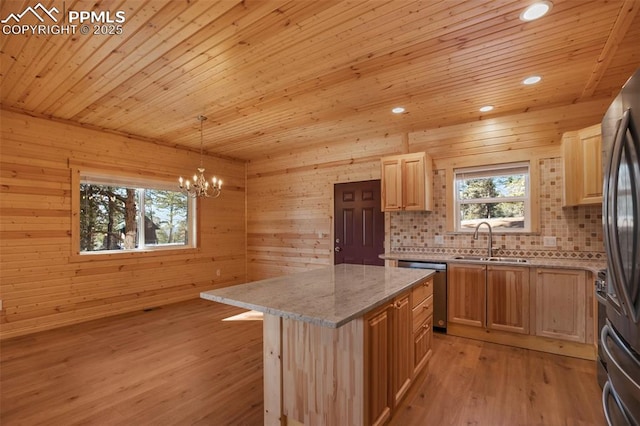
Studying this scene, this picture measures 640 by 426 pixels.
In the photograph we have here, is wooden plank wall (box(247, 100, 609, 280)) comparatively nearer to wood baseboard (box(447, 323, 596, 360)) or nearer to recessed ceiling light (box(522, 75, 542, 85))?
recessed ceiling light (box(522, 75, 542, 85))

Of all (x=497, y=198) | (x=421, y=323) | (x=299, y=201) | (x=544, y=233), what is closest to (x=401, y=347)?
(x=421, y=323)

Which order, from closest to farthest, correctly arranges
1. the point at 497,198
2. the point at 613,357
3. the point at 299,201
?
the point at 613,357, the point at 497,198, the point at 299,201

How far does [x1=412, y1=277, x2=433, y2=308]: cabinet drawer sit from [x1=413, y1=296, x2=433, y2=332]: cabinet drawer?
34 millimetres

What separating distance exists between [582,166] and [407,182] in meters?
1.82

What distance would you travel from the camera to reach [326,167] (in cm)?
534

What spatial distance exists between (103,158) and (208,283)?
265 centimetres

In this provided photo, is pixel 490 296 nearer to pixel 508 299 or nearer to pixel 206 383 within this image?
pixel 508 299

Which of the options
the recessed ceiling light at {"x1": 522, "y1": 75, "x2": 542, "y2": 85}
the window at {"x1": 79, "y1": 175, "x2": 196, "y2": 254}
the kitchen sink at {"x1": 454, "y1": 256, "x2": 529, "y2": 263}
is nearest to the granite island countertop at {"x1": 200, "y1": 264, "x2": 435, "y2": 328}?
the kitchen sink at {"x1": 454, "y1": 256, "x2": 529, "y2": 263}

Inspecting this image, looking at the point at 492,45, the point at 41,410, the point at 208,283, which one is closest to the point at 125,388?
the point at 41,410

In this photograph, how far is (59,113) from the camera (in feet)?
12.6

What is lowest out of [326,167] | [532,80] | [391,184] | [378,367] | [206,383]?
[206,383]

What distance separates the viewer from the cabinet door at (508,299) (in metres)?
3.27

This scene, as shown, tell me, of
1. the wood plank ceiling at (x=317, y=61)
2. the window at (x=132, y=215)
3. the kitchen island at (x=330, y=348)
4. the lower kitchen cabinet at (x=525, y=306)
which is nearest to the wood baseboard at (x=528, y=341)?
the lower kitchen cabinet at (x=525, y=306)

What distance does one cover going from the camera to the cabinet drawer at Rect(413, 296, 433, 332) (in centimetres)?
237
